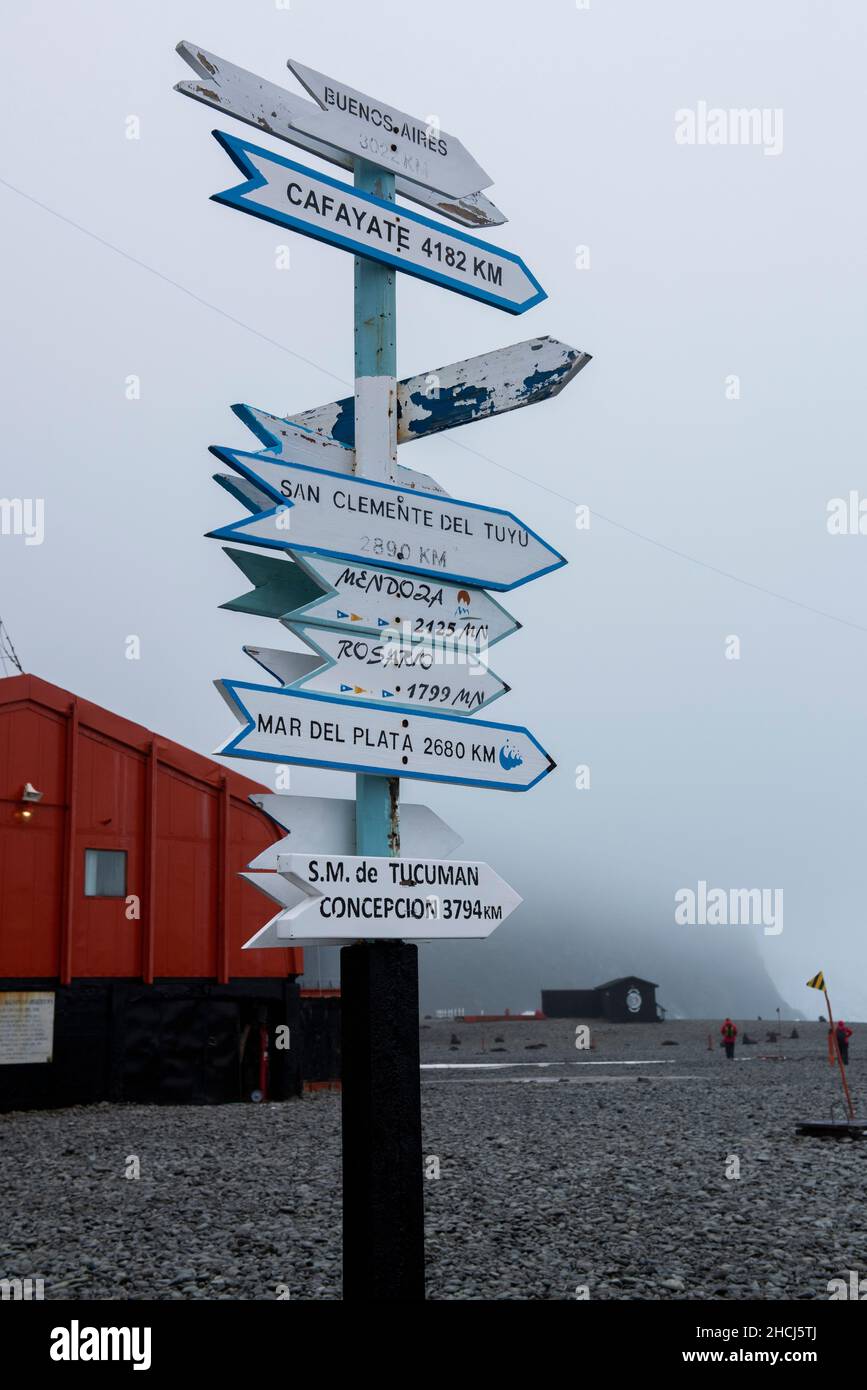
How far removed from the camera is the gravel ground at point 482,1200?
885 centimetres

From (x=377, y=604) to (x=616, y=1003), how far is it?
230ft

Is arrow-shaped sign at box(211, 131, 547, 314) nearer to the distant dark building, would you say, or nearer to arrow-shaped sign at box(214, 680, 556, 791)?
arrow-shaped sign at box(214, 680, 556, 791)

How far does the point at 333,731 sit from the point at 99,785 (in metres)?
21.7

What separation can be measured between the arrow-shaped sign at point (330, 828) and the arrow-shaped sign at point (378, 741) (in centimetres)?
19

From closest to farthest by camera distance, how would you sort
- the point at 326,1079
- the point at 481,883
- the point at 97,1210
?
the point at 481,883 → the point at 97,1210 → the point at 326,1079

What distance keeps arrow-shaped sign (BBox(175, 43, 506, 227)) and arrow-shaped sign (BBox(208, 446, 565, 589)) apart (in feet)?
5.69

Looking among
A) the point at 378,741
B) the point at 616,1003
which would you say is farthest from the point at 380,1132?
the point at 616,1003

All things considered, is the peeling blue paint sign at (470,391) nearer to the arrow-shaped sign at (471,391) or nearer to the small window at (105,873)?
the arrow-shaped sign at (471,391)

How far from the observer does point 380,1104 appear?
4988 millimetres

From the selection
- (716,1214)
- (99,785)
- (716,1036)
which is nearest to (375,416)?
(716,1214)

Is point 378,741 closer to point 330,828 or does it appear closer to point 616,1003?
point 330,828

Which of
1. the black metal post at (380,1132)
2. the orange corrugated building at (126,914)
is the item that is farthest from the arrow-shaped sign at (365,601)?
the orange corrugated building at (126,914)
